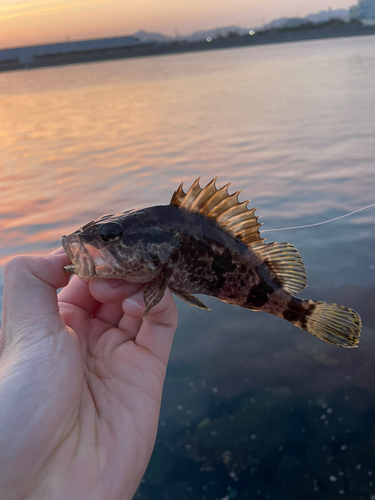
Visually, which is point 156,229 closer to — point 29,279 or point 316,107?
point 29,279

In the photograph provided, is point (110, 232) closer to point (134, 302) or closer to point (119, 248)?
point (119, 248)

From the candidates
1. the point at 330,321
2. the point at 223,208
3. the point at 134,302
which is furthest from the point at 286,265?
the point at 134,302

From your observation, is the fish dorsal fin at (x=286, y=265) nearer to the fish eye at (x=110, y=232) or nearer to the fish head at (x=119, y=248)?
the fish head at (x=119, y=248)

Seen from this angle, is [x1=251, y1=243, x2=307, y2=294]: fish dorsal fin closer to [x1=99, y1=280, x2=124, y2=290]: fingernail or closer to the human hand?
the human hand

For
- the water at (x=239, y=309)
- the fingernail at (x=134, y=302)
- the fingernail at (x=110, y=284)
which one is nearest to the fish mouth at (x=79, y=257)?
the fingernail at (x=110, y=284)

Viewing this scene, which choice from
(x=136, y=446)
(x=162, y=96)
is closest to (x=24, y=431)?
(x=136, y=446)

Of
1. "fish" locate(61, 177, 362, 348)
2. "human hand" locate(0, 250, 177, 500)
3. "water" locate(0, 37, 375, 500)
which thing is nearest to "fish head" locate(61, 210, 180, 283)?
"fish" locate(61, 177, 362, 348)
